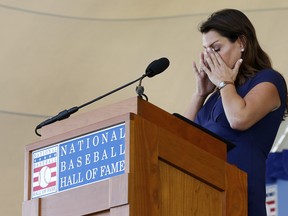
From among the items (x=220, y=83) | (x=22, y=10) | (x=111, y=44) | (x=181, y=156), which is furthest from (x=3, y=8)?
(x=181, y=156)

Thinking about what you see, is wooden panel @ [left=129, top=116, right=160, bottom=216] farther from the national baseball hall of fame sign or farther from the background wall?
the background wall

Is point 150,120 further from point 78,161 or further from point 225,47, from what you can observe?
point 225,47

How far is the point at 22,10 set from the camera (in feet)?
24.7

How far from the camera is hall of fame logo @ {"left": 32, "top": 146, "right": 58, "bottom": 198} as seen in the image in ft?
9.02

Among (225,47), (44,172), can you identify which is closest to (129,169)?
(44,172)

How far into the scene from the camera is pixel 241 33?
3389 mm

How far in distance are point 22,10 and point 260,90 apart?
4580mm

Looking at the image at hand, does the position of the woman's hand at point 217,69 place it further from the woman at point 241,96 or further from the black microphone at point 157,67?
the black microphone at point 157,67

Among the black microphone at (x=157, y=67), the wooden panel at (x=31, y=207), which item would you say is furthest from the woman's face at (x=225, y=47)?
the wooden panel at (x=31, y=207)

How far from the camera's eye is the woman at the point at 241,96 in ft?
10.2

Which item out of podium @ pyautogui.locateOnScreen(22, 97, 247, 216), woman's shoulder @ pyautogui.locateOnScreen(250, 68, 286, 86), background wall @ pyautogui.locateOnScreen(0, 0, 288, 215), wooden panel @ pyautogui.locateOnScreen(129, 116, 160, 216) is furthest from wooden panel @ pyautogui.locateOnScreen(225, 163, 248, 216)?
background wall @ pyautogui.locateOnScreen(0, 0, 288, 215)

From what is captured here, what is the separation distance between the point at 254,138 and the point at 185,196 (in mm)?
554

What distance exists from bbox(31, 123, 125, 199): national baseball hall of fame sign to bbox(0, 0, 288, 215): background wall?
441 centimetres

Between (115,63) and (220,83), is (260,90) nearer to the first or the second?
(220,83)
